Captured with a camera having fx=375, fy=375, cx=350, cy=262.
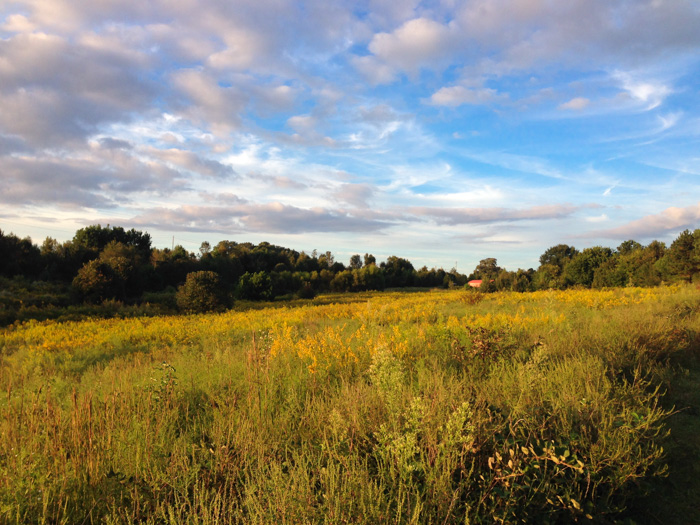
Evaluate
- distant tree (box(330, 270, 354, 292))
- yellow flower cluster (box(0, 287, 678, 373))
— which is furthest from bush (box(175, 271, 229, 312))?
distant tree (box(330, 270, 354, 292))

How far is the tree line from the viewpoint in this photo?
880 inches

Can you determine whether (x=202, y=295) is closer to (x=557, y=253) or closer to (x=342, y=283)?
(x=342, y=283)

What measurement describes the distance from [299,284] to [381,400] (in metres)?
38.4

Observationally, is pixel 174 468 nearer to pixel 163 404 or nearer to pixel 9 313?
pixel 163 404

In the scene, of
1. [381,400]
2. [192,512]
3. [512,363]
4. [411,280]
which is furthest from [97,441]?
[411,280]

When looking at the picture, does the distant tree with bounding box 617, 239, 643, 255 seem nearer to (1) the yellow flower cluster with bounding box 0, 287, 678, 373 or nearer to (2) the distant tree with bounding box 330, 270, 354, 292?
(2) the distant tree with bounding box 330, 270, 354, 292

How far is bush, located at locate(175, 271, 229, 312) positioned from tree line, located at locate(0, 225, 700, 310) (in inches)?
2.1

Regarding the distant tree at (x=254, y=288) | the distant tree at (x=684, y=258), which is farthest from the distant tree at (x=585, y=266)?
the distant tree at (x=254, y=288)

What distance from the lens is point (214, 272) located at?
24453 mm

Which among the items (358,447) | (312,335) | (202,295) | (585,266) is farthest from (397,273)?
(358,447)

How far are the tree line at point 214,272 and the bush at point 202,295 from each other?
5 centimetres

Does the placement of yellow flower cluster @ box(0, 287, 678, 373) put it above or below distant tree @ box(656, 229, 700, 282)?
below

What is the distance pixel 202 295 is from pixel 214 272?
3.40m

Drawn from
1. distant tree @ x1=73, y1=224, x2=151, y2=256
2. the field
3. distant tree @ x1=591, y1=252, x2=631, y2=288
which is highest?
distant tree @ x1=73, y1=224, x2=151, y2=256
